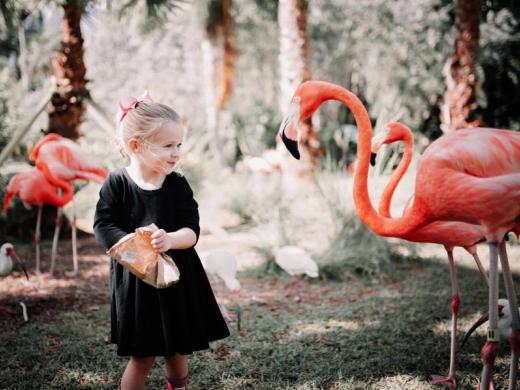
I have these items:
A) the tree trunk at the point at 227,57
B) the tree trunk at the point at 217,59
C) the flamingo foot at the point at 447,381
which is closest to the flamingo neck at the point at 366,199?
the flamingo foot at the point at 447,381

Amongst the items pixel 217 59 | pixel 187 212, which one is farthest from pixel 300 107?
→ pixel 217 59

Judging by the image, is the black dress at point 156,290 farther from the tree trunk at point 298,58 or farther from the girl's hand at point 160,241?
the tree trunk at point 298,58

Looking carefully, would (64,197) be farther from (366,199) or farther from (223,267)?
(366,199)

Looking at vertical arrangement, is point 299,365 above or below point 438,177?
below

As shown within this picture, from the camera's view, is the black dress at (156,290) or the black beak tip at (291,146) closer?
the black dress at (156,290)

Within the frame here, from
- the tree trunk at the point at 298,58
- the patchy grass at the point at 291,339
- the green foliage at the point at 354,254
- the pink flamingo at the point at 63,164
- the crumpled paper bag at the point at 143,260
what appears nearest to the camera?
the crumpled paper bag at the point at 143,260

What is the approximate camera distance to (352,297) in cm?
455

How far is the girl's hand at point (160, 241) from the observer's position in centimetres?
198

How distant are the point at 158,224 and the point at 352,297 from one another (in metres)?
2.84

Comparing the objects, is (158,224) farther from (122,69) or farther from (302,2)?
(122,69)

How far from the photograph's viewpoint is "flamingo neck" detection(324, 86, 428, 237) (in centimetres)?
270

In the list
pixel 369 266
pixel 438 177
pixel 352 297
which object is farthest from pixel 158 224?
pixel 369 266

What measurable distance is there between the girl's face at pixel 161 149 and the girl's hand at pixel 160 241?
1.08 ft

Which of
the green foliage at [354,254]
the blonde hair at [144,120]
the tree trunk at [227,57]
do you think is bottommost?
the green foliage at [354,254]
